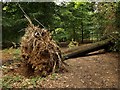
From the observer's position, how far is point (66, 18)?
1230cm

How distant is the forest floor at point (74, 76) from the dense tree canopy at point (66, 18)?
1.18 m

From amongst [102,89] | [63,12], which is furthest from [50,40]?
[63,12]

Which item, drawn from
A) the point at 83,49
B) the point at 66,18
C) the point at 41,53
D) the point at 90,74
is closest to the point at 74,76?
the point at 90,74

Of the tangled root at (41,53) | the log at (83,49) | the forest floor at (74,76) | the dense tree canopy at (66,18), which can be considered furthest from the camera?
the dense tree canopy at (66,18)

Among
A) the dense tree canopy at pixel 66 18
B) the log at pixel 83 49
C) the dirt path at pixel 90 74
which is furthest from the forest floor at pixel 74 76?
the dense tree canopy at pixel 66 18

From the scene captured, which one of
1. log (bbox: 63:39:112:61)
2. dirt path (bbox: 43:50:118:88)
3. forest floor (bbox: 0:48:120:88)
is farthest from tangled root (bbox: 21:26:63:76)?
log (bbox: 63:39:112:61)

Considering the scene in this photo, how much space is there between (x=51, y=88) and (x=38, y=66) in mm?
958

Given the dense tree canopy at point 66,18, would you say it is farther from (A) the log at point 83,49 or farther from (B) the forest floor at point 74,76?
(B) the forest floor at point 74,76

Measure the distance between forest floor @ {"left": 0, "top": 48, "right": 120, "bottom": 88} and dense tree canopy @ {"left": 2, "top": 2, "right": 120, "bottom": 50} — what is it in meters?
1.18

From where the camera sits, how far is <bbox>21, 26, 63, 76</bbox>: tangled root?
5977mm

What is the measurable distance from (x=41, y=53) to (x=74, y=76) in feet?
3.56

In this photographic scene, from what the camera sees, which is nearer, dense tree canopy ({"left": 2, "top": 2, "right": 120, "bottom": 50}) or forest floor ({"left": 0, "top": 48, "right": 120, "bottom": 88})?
forest floor ({"left": 0, "top": 48, "right": 120, "bottom": 88})

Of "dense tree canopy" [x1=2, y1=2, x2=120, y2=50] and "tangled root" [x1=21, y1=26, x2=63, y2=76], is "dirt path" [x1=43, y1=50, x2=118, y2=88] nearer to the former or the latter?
"tangled root" [x1=21, y1=26, x2=63, y2=76]

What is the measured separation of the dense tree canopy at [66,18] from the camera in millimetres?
8141
